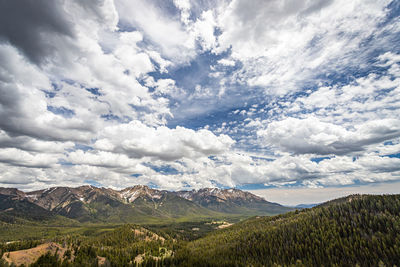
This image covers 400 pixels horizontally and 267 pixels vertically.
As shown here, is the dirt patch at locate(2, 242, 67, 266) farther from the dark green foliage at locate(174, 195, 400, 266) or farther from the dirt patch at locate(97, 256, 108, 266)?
the dark green foliage at locate(174, 195, 400, 266)

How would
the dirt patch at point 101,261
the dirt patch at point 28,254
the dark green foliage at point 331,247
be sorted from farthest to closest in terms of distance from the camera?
the dirt patch at point 101,261
the dark green foliage at point 331,247
the dirt patch at point 28,254

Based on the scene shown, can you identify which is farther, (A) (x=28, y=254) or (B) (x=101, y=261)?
(B) (x=101, y=261)

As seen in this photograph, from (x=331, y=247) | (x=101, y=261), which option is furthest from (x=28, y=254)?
(x=331, y=247)

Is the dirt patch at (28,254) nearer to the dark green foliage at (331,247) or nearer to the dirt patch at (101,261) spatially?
the dirt patch at (101,261)

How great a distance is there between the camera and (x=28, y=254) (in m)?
152

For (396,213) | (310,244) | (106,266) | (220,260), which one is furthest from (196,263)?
(396,213)

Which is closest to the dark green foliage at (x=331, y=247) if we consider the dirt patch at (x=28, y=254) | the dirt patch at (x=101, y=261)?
the dirt patch at (x=101, y=261)

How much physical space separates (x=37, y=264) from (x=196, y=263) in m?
125

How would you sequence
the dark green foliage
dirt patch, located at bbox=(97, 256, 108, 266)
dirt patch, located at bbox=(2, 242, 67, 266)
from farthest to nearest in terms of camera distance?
1. dirt patch, located at bbox=(97, 256, 108, 266)
2. the dark green foliage
3. dirt patch, located at bbox=(2, 242, 67, 266)

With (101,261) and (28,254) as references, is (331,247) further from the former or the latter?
(28,254)

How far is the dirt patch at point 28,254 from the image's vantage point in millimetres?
140250

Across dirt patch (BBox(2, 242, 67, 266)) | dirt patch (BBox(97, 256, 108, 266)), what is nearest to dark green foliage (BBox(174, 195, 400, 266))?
dirt patch (BBox(97, 256, 108, 266))

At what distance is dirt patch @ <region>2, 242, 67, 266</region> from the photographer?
140 metres

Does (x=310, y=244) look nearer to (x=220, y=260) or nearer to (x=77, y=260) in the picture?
(x=220, y=260)
